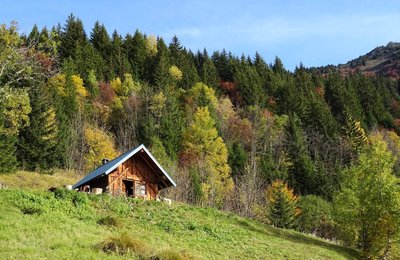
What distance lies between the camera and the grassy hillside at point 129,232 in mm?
16594

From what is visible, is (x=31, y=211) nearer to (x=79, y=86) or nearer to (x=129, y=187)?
(x=129, y=187)

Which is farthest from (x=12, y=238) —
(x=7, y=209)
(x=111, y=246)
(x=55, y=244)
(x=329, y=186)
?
(x=329, y=186)

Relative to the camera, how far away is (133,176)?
39.9m

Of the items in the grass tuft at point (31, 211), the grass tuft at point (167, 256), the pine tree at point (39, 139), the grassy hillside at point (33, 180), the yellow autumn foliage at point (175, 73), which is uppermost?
the yellow autumn foliage at point (175, 73)

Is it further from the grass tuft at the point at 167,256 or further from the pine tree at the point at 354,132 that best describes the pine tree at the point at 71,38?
the grass tuft at the point at 167,256

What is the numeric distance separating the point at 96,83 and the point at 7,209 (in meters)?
67.2

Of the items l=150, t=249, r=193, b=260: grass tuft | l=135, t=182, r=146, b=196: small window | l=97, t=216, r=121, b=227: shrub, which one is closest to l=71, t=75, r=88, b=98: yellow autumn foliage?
l=135, t=182, r=146, b=196: small window

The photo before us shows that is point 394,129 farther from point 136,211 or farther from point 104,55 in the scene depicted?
point 136,211

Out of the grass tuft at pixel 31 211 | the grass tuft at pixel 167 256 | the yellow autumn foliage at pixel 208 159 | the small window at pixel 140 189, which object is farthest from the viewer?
the yellow autumn foliage at pixel 208 159

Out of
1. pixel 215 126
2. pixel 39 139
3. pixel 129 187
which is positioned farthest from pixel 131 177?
pixel 215 126

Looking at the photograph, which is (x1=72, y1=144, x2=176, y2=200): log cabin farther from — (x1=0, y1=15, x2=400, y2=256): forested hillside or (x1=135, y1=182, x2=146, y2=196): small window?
(x1=0, y1=15, x2=400, y2=256): forested hillside

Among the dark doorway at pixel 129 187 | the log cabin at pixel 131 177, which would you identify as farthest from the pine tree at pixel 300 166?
the dark doorway at pixel 129 187

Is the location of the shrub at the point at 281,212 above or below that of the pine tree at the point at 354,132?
below

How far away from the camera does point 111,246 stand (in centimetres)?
1723
